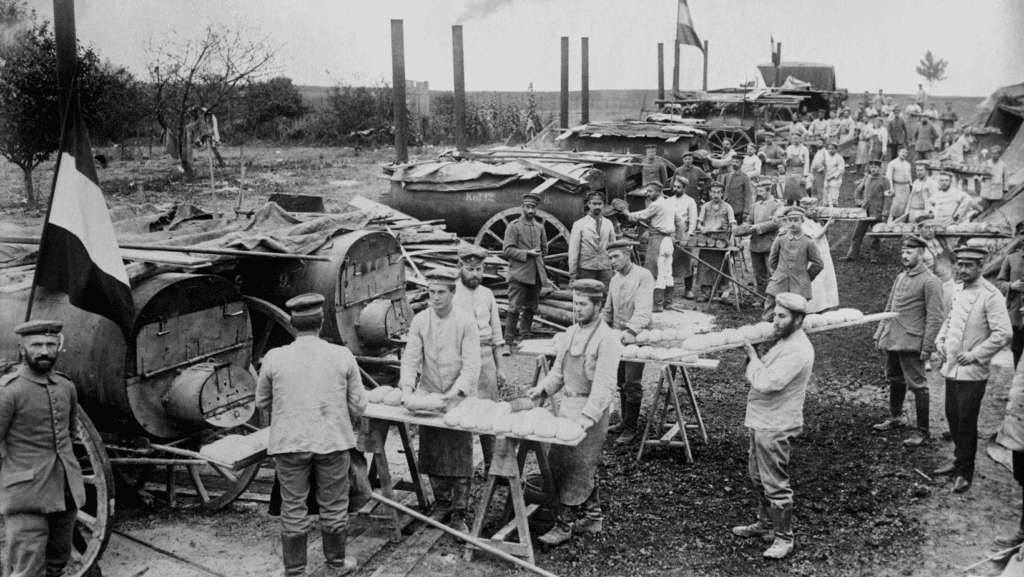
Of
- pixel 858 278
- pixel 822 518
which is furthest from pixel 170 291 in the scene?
pixel 858 278

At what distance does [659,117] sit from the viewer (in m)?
22.9

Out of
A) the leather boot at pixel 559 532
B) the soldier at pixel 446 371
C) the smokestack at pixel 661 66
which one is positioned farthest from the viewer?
the smokestack at pixel 661 66

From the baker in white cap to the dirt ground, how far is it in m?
0.31

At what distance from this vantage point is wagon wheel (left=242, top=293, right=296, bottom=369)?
8086 mm

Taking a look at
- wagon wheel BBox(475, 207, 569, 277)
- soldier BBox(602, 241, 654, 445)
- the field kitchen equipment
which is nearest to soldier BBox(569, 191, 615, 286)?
wagon wheel BBox(475, 207, 569, 277)

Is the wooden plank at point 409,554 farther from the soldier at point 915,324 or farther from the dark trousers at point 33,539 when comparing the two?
the soldier at point 915,324

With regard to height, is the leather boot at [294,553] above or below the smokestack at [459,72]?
below

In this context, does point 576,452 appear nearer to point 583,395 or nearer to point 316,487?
point 583,395

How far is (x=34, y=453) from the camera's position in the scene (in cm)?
482

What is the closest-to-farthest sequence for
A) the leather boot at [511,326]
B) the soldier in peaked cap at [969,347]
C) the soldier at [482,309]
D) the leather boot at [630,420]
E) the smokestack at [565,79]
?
the soldier in peaked cap at [969,347], the soldier at [482,309], the leather boot at [630,420], the leather boot at [511,326], the smokestack at [565,79]

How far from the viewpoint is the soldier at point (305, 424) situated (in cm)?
523

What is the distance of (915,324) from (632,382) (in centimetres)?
262

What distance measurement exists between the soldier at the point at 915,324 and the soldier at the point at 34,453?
677 centimetres

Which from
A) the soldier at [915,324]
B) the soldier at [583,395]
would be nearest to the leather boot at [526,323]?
the soldier at [915,324]
